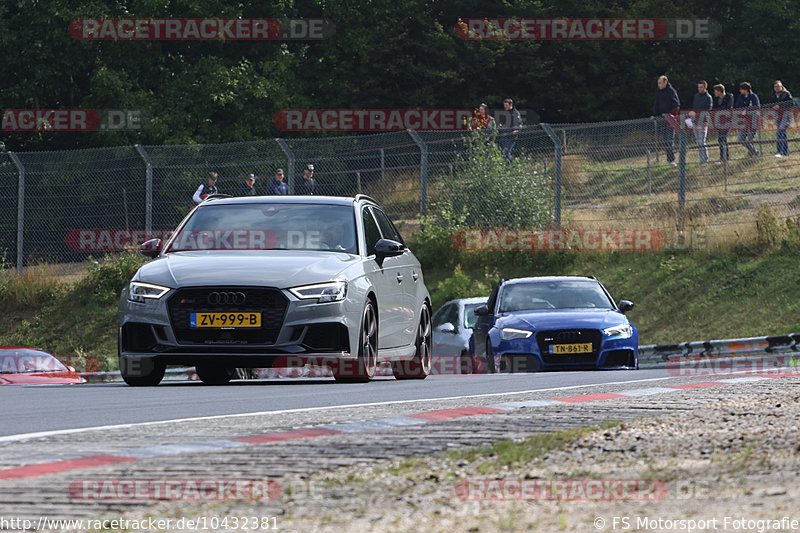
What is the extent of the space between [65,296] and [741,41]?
30661mm

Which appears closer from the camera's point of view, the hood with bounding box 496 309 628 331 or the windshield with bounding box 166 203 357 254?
the windshield with bounding box 166 203 357 254

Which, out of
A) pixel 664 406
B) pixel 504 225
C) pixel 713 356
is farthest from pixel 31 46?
pixel 664 406

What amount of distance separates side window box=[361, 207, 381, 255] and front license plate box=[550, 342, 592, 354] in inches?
169

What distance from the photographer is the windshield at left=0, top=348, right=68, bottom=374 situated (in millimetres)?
20547

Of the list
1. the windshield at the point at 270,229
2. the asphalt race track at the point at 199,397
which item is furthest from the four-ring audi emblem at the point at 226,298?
the windshield at the point at 270,229

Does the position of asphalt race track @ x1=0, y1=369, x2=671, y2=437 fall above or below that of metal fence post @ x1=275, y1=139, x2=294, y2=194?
below

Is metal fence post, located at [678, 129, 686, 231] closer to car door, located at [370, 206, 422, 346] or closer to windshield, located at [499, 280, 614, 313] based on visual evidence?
windshield, located at [499, 280, 614, 313]

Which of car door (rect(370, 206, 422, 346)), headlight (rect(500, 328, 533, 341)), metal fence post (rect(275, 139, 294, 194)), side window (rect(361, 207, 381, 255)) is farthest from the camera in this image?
metal fence post (rect(275, 139, 294, 194))

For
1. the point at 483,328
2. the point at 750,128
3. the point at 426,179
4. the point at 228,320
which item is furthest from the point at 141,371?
the point at 750,128

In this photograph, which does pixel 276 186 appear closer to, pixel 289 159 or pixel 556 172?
pixel 289 159

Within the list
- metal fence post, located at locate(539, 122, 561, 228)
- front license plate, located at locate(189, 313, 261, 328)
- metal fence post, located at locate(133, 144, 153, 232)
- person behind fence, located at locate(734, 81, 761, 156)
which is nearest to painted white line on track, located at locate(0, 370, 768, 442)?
front license plate, located at locate(189, 313, 261, 328)

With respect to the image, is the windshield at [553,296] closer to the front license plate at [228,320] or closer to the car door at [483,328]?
the car door at [483,328]

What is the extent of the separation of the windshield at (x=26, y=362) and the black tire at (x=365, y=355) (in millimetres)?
9709

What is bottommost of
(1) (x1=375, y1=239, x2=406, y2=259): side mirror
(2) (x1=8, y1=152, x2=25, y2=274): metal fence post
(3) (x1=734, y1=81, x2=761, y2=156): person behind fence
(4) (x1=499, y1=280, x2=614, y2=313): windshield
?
(4) (x1=499, y1=280, x2=614, y2=313): windshield
